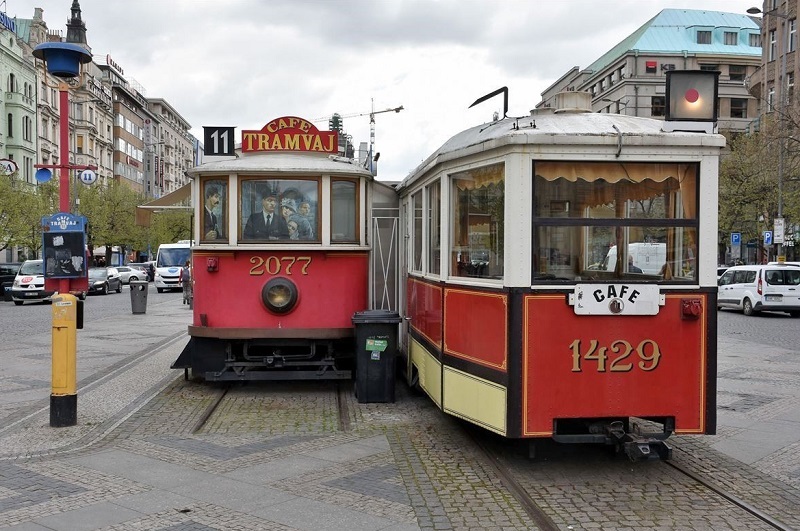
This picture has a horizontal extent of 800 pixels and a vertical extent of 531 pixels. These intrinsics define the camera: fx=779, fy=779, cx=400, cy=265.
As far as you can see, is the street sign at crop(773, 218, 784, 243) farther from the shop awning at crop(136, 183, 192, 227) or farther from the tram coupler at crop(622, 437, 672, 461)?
the tram coupler at crop(622, 437, 672, 461)

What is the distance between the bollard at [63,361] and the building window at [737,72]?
72966mm

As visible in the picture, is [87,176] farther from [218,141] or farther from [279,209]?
[279,209]

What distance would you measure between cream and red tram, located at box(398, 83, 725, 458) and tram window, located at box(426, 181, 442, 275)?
984 millimetres

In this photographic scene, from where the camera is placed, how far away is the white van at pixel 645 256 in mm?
6082

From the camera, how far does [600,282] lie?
5.94m

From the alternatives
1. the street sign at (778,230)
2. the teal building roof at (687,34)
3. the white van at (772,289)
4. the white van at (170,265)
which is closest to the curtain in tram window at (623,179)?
the white van at (772,289)

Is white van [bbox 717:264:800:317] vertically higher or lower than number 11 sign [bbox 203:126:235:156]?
lower

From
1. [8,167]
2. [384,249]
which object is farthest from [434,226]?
[8,167]

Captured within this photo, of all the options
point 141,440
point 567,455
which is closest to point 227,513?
point 141,440

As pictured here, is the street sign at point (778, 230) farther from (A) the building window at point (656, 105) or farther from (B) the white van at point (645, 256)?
(A) the building window at point (656, 105)

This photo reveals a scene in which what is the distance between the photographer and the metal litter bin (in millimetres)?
22531

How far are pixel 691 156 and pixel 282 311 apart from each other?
16.8 feet

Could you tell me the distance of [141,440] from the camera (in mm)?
7102

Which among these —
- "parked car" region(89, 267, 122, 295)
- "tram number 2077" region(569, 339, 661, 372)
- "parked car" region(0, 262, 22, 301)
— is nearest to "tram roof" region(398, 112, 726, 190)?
"tram number 2077" region(569, 339, 661, 372)
